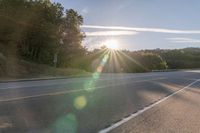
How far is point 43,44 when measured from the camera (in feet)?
172

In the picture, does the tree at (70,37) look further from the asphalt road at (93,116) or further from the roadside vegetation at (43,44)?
the asphalt road at (93,116)

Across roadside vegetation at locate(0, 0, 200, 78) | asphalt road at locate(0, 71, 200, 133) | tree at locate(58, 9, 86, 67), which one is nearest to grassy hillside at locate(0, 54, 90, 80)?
roadside vegetation at locate(0, 0, 200, 78)

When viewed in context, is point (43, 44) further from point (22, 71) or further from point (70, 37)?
point (22, 71)

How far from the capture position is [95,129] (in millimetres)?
10148

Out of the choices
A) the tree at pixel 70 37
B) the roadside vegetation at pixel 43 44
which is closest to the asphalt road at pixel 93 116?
the roadside vegetation at pixel 43 44

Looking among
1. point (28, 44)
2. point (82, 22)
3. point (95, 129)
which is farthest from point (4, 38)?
point (95, 129)

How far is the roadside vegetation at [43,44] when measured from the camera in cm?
4394

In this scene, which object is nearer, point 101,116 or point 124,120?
point 124,120

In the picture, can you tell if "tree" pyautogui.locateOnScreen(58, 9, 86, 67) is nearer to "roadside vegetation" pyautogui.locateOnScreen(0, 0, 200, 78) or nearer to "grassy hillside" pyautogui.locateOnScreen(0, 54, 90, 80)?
"roadside vegetation" pyautogui.locateOnScreen(0, 0, 200, 78)

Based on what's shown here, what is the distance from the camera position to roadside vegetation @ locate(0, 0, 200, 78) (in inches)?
1730

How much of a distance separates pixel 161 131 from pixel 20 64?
33.9 m

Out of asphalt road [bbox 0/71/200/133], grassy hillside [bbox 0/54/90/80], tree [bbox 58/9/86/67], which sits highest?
tree [bbox 58/9/86/67]

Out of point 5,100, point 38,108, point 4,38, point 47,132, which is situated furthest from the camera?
point 4,38

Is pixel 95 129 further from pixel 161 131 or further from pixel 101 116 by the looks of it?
pixel 101 116
